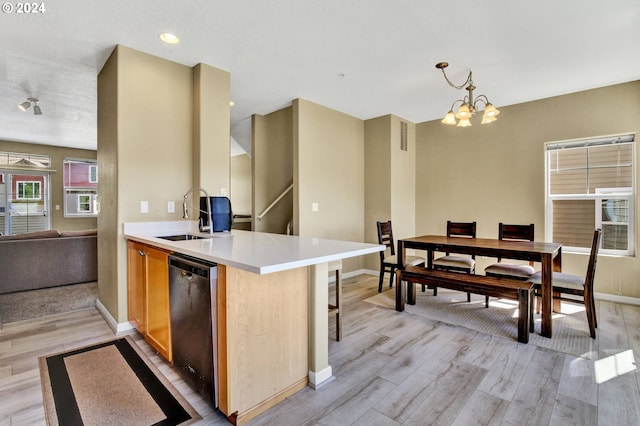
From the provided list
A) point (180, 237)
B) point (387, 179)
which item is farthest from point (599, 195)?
point (180, 237)

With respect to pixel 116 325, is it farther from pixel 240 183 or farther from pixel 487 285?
pixel 240 183

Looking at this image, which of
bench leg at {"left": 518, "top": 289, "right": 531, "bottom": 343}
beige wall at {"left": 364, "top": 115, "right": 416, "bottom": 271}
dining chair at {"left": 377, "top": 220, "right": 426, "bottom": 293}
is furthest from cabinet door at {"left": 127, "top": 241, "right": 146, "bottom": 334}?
beige wall at {"left": 364, "top": 115, "right": 416, "bottom": 271}

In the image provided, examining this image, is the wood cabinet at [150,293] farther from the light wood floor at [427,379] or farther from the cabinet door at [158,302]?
the light wood floor at [427,379]

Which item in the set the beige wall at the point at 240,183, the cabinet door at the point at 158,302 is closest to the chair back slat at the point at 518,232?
the cabinet door at the point at 158,302

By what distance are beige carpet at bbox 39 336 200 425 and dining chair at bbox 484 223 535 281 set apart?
312cm

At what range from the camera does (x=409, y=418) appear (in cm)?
168

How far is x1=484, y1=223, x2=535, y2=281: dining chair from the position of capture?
3191 mm

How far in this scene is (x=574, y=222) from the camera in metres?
4.07

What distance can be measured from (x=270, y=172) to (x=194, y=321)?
360 centimetres

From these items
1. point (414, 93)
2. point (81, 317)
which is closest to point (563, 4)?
point (414, 93)

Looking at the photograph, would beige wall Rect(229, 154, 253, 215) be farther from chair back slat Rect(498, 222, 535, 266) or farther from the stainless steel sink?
chair back slat Rect(498, 222, 535, 266)

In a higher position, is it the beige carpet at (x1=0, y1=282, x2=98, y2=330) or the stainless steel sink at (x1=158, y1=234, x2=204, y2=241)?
the stainless steel sink at (x1=158, y1=234, x2=204, y2=241)

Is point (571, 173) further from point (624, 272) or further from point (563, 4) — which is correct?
point (563, 4)

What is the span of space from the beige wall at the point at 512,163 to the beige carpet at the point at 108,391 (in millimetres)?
4508
